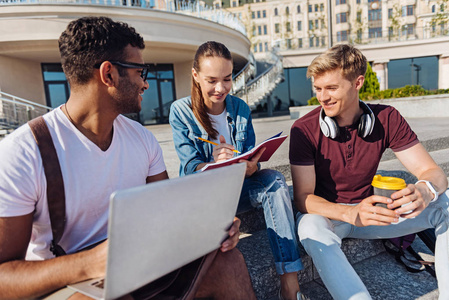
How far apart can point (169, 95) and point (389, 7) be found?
124ft

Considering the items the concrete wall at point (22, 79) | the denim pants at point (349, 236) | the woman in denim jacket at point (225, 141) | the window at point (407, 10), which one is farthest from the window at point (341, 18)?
the denim pants at point (349, 236)

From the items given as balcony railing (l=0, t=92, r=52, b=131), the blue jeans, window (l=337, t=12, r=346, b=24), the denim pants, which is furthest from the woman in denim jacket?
window (l=337, t=12, r=346, b=24)

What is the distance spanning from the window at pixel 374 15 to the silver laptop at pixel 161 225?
48399mm

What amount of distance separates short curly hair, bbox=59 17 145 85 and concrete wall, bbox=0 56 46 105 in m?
14.2

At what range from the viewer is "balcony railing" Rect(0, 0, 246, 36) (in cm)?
1107

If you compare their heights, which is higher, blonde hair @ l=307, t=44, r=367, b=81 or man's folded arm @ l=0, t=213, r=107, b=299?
blonde hair @ l=307, t=44, r=367, b=81

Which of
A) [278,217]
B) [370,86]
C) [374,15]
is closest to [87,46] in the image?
[278,217]

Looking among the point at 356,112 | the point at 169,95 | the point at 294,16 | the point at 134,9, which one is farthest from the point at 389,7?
the point at 356,112

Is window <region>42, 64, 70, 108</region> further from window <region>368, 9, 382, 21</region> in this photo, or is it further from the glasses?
window <region>368, 9, 382, 21</region>

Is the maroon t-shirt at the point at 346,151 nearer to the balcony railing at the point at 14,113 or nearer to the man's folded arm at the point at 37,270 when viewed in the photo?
the man's folded arm at the point at 37,270

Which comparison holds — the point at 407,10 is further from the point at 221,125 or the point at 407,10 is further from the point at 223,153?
the point at 223,153

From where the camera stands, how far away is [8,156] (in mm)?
1136

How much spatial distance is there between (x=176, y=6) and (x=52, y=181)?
1428cm

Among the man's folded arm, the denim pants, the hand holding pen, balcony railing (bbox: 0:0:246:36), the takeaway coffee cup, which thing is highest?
balcony railing (bbox: 0:0:246:36)
